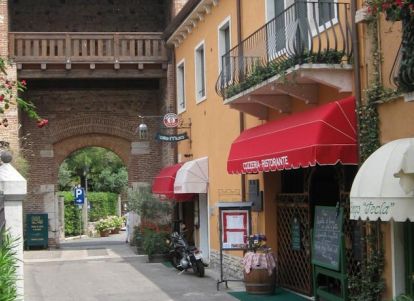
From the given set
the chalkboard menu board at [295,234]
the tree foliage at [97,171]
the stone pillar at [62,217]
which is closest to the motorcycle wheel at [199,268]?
the chalkboard menu board at [295,234]

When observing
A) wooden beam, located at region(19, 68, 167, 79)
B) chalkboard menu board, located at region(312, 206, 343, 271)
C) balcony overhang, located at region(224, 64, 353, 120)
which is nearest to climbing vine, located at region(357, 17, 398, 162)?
balcony overhang, located at region(224, 64, 353, 120)

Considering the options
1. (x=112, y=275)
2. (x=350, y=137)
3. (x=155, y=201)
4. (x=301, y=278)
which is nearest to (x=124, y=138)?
(x=155, y=201)

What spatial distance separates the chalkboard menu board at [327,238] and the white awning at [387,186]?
1.74 m

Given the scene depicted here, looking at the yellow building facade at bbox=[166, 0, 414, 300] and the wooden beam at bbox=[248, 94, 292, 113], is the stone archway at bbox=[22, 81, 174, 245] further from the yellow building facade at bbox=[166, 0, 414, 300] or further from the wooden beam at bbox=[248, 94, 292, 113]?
the wooden beam at bbox=[248, 94, 292, 113]

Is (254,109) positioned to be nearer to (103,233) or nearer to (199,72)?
(199,72)

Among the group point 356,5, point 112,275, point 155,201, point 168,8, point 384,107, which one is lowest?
point 112,275

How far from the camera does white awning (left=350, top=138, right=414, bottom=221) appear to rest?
7.39 meters

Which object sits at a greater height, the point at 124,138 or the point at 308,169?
the point at 124,138

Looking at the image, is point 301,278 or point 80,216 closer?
point 301,278

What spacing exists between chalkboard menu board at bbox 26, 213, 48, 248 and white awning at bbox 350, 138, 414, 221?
59.0 ft

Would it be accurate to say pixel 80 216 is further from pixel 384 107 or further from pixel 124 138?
pixel 384 107

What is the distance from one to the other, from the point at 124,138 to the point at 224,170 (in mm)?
9871

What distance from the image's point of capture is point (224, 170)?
1680cm

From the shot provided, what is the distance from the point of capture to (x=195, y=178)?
18.4 m
